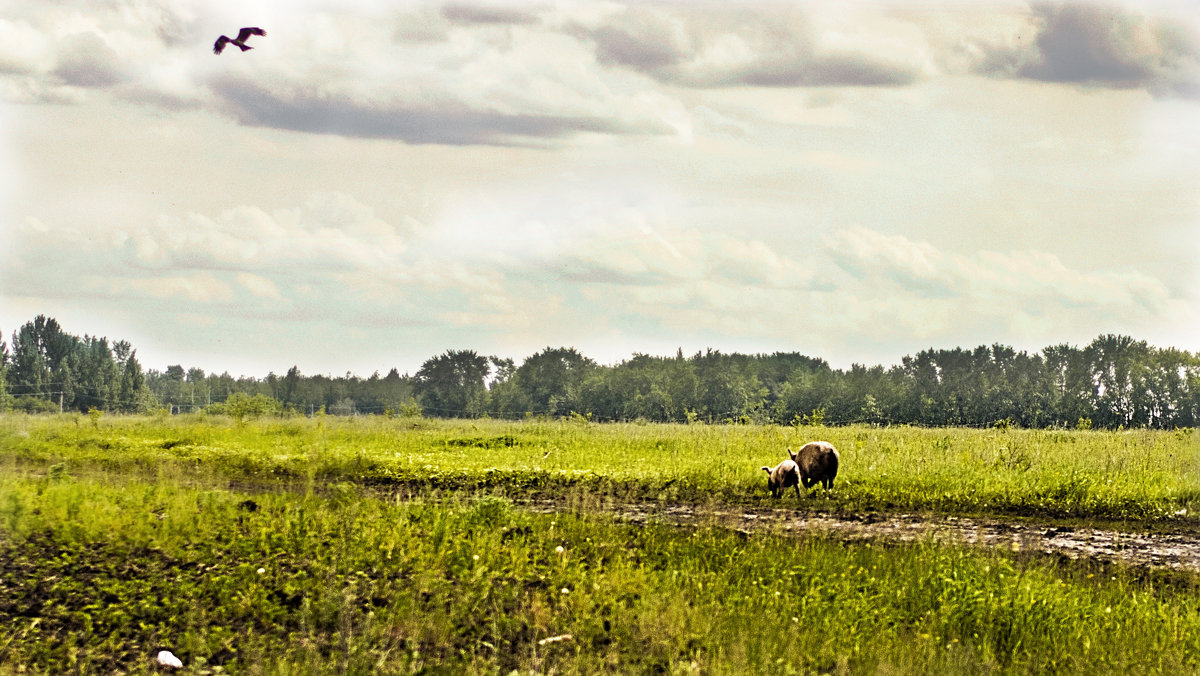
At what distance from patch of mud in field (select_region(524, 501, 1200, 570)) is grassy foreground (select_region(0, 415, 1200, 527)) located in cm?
134

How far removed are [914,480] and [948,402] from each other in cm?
8137

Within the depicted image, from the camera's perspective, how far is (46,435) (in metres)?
33.6

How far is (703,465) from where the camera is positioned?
21.9 m

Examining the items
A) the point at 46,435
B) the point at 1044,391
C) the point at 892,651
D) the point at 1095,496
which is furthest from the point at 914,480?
the point at 1044,391

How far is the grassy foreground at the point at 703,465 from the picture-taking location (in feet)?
59.8

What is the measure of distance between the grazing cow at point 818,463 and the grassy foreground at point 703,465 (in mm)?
406

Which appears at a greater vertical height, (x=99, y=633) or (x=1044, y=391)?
(x=1044, y=391)

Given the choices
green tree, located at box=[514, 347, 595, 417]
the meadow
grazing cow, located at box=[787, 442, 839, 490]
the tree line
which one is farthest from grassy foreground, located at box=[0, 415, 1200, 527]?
green tree, located at box=[514, 347, 595, 417]

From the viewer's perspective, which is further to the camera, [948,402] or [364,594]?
[948,402]

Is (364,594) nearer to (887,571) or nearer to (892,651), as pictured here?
(892,651)

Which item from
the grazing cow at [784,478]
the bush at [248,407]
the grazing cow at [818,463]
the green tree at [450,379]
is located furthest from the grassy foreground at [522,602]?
the green tree at [450,379]

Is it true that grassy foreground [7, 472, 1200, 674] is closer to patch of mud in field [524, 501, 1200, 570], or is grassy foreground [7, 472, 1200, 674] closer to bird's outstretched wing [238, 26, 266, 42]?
patch of mud in field [524, 501, 1200, 570]

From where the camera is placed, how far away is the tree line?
91125 mm

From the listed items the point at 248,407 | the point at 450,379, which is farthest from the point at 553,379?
the point at 248,407
